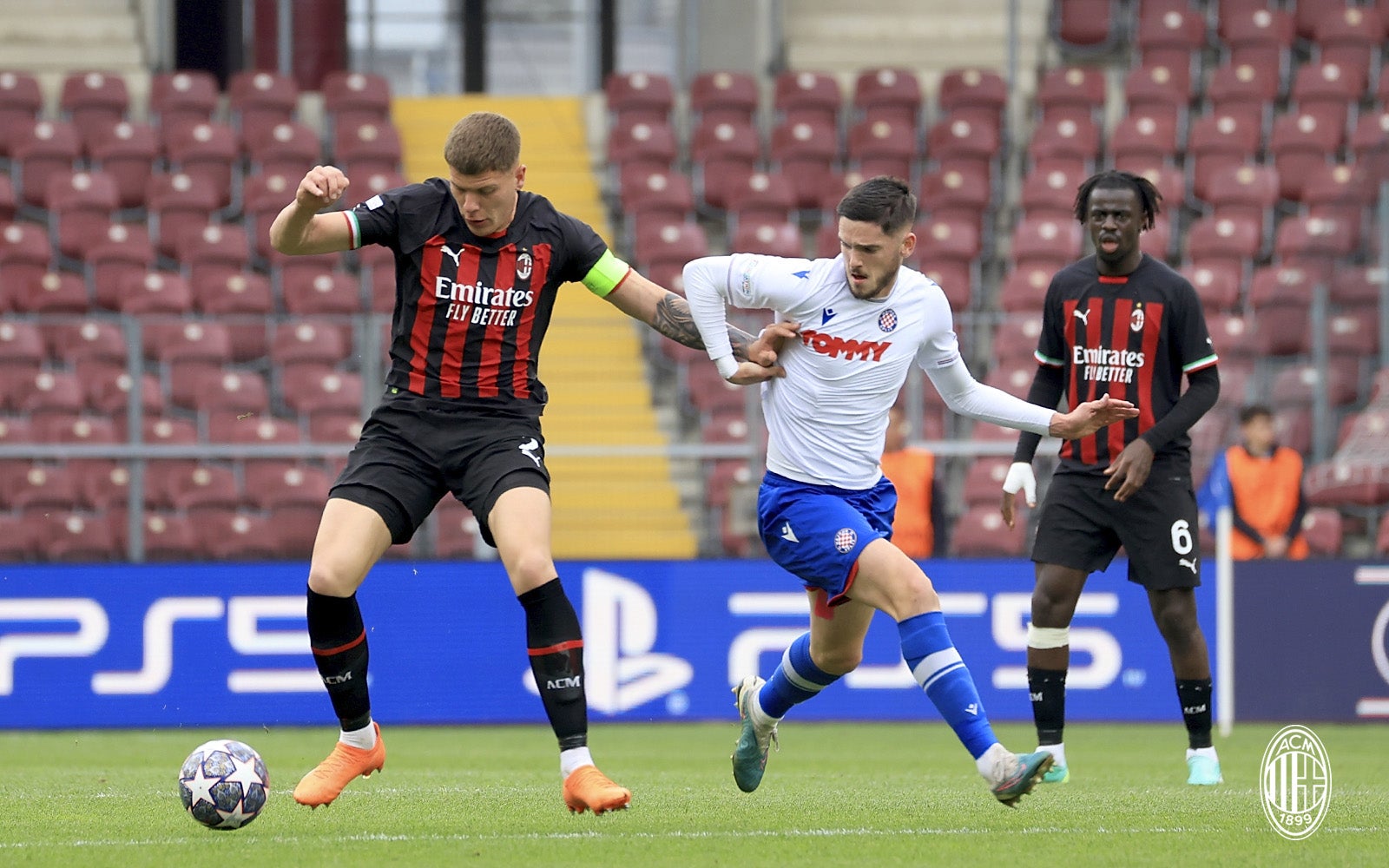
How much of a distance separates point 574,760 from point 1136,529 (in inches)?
105

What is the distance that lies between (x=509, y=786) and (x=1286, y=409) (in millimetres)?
6759

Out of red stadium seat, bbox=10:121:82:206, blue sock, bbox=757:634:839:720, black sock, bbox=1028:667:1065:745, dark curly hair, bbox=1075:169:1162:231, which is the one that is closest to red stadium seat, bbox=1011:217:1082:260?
dark curly hair, bbox=1075:169:1162:231

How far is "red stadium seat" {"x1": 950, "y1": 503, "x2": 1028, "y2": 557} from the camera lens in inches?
458

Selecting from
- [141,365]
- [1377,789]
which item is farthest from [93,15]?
[1377,789]

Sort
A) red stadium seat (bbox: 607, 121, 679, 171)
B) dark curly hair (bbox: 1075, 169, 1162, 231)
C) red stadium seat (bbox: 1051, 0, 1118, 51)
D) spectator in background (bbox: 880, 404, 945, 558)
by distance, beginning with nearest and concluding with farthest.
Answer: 1. dark curly hair (bbox: 1075, 169, 1162, 231)
2. spectator in background (bbox: 880, 404, 945, 558)
3. red stadium seat (bbox: 607, 121, 679, 171)
4. red stadium seat (bbox: 1051, 0, 1118, 51)

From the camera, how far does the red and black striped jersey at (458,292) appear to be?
567 cm

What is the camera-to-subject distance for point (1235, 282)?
1420 cm

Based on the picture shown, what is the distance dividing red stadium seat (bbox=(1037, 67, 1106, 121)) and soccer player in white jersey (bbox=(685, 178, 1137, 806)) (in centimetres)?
1082

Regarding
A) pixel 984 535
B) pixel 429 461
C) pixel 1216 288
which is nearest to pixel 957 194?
pixel 1216 288

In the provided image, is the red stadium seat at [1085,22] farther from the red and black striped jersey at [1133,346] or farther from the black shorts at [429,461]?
the black shorts at [429,461]

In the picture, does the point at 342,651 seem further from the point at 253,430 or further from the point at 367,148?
the point at 367,148

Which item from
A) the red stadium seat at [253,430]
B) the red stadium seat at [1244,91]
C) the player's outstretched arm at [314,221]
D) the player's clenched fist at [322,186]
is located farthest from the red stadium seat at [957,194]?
the player's clenched fist at [322,186]

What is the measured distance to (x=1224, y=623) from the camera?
34.0 ft

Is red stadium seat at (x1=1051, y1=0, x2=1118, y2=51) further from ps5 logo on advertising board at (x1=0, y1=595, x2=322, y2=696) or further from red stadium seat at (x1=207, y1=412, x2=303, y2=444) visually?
ps5 logo on advertising board at (x1=0, y1=595, x2=322, y2=696)
